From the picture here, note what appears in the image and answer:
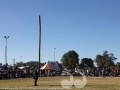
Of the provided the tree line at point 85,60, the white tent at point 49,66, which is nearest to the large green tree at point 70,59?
the tree line at point 85,60

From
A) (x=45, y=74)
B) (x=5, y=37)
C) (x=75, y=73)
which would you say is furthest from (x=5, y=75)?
(x=5, y=37)

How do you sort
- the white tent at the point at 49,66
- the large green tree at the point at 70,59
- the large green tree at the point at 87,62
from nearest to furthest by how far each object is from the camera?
the white tent at the point at 49,66, the large green tree at the point at 70,59, the large green tree at the point at 87,62

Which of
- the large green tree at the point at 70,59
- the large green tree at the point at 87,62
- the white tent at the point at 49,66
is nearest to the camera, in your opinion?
the white tent at the point at 49,66

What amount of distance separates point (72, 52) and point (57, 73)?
78.9m

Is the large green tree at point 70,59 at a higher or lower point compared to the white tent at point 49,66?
higher

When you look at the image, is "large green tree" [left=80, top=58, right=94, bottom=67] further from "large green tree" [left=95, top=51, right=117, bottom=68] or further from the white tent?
the white tent

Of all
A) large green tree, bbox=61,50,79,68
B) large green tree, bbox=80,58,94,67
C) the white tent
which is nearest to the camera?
the white tent

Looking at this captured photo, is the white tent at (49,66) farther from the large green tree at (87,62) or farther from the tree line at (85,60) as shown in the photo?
the large green tree at (87,62)

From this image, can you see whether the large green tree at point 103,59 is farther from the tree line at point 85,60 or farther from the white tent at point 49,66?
the white tent at point 49,66

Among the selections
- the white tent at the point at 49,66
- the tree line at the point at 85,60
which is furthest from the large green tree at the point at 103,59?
the white tent at the point at 49,66

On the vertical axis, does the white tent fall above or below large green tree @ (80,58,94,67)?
below

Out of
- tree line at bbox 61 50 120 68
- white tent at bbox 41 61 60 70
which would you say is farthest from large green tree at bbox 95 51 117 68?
white tent at bbox 41 61 60 70

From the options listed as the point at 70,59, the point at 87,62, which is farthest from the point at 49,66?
the point at 87,62

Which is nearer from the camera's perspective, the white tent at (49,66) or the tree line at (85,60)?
the white tent at (49,66)
